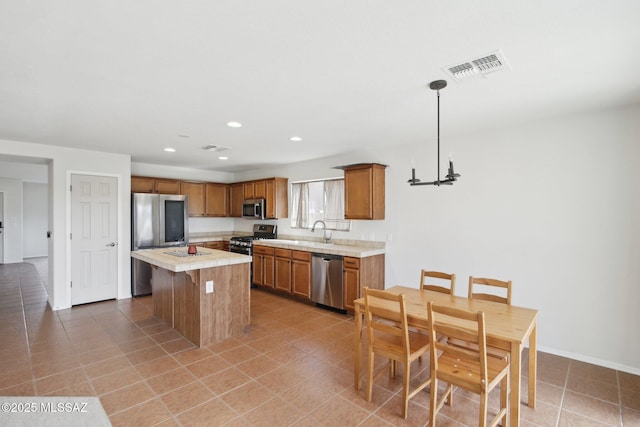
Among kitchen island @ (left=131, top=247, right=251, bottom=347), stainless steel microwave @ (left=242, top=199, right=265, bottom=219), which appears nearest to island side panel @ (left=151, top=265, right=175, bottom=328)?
kitchen island @ (left=131, top=247, right=251, bottom=347)

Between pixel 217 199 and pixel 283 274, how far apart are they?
2.70 metres

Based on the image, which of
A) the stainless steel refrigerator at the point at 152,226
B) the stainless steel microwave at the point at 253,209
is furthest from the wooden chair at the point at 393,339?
the stainless steel refrigerator at the point at 152,226

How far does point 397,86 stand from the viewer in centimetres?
241

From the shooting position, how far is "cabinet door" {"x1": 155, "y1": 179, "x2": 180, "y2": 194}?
5.99 meters

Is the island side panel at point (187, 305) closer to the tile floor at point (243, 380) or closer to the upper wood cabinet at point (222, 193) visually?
the tile floor at point (243, 380)

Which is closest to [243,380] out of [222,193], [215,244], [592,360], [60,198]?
[592,360]

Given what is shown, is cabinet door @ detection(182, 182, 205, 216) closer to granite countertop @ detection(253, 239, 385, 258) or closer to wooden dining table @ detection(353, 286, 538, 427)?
granite countertop @ detection(253, 239, 385, 258)

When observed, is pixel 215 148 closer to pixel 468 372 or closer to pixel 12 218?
pixel 468 372

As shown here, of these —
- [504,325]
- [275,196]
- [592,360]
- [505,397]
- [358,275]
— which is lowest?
[592,360]

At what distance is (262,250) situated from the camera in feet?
18.9

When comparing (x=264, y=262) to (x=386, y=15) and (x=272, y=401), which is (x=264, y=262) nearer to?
(x=272, y=401)

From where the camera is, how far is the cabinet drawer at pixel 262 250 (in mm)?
5621

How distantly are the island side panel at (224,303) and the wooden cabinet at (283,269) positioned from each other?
1473mm

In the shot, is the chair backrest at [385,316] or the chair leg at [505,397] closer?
the chair leg at [505,397]
